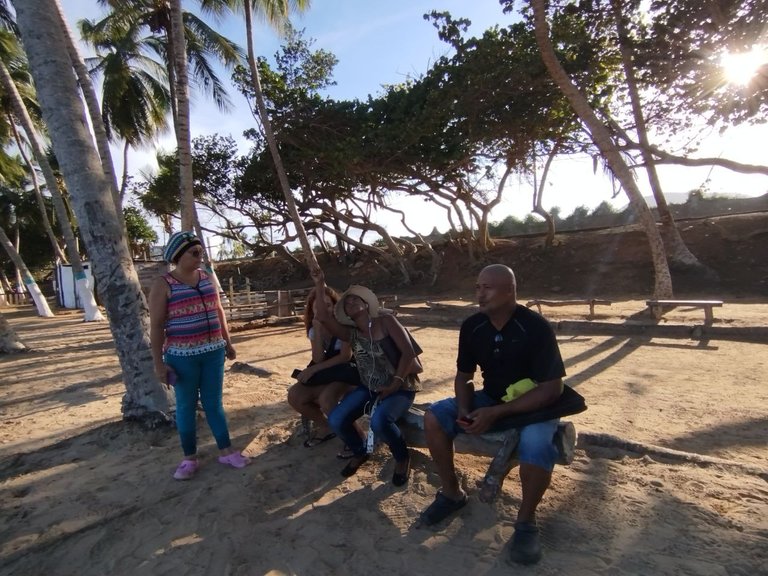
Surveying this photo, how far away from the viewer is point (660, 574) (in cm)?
194

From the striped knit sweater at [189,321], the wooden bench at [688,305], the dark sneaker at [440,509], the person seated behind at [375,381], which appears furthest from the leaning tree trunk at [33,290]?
the wooden bench at [688,305]

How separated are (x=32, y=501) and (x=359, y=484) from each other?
2070 millimetres

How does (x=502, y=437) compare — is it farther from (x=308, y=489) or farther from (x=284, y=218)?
(x=284, y=218)

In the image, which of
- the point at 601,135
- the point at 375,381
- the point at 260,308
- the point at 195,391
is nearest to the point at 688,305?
the point at 601,135

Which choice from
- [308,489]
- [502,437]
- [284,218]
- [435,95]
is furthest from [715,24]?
[284,218]

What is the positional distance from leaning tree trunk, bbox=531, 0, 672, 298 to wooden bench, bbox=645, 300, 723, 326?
33.9 inches

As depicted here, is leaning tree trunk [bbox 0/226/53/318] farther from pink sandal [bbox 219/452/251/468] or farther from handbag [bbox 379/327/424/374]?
handbag [bbox 379/327/424/374]

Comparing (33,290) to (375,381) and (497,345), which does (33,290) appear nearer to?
(375,381)

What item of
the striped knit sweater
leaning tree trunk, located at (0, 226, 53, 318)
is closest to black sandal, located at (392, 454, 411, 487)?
the striped knit sweater

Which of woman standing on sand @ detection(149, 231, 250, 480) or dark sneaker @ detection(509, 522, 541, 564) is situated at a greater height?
woman standing on sand @ detection(149, 231, 250, 480)

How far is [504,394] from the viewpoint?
2529 millimetres

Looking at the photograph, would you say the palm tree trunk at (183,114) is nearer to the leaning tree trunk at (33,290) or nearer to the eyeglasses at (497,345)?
the eyeglasses at (497,345)

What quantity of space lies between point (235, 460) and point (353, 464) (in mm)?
848

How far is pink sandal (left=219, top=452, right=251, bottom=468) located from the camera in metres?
3.20
